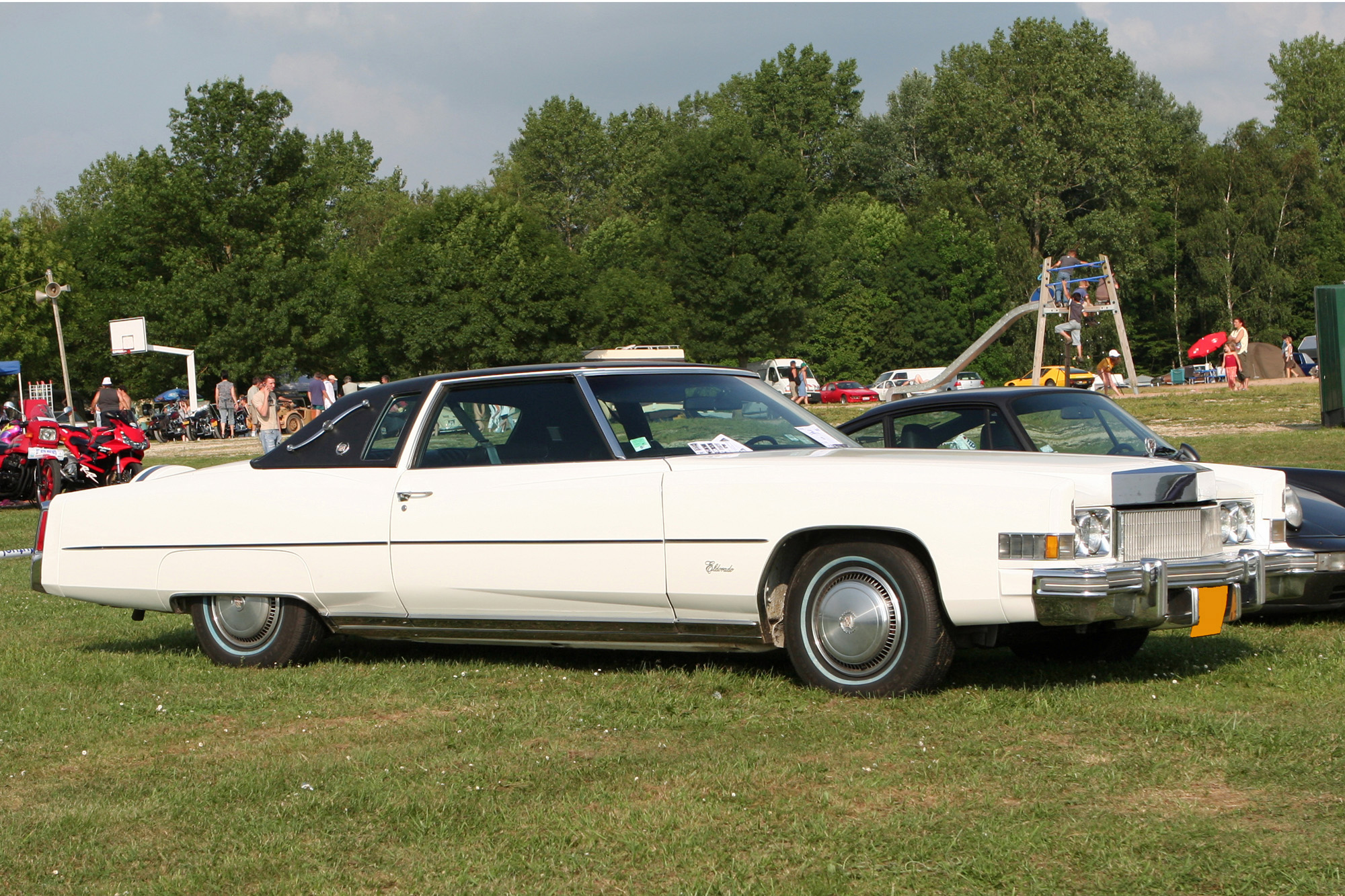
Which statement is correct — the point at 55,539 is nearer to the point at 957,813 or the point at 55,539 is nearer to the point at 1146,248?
the point at 957,813

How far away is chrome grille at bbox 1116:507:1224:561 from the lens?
555cm

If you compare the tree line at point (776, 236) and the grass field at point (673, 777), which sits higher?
the tree line at point (776, 236)

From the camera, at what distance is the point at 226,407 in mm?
42406

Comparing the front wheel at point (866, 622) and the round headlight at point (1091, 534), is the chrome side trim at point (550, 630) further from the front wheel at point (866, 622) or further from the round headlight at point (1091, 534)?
the round headlight at point (1091, 534)

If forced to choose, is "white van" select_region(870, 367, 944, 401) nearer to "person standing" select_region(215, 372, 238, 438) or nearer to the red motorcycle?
"person standing" select_region(215, 372, 238, 438)

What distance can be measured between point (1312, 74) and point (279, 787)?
88.4 meters

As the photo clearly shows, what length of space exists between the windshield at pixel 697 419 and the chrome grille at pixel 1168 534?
1465 millimetres

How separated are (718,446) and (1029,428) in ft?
9.14

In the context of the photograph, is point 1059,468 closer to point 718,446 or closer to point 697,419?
point 718,446

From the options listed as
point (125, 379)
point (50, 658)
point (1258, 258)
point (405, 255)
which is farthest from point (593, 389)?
point (1258, 258)

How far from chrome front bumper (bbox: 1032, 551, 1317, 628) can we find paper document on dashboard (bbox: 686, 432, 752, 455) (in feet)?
5.23

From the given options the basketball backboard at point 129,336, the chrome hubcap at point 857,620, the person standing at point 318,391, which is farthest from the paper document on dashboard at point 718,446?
the basketball backboard at point 129,336

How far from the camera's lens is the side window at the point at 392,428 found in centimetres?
690

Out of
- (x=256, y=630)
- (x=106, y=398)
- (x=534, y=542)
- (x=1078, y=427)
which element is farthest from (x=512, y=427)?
(x=106, y=398)
